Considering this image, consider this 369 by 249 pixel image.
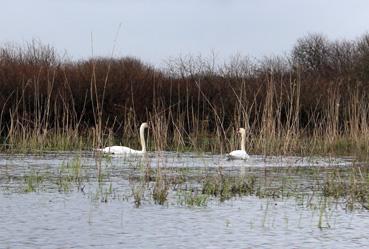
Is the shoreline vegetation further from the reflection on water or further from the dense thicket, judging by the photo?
the reflection on water

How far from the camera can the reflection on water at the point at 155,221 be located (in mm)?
7562

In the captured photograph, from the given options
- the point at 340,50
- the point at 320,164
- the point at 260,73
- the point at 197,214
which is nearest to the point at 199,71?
the point at 260,73

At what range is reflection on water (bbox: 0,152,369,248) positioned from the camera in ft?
24.8

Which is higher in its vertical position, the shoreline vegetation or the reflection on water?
the shoreline vegetation

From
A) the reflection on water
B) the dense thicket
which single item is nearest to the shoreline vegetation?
the dense thicket

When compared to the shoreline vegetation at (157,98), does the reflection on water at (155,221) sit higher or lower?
lower

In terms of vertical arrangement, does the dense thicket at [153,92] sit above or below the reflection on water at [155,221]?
above

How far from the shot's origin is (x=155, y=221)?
864cm

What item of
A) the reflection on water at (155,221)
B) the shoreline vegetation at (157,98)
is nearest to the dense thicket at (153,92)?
the shoreline vegetation at (157,98)

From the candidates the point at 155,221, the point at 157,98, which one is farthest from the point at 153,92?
the point at 155,221

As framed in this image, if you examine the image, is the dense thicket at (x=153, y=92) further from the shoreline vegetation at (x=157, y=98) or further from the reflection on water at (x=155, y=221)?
the reflection on water at (x=155, y=221)

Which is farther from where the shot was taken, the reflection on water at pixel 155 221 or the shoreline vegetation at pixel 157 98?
the shoreline vegetation at pixel 157 98

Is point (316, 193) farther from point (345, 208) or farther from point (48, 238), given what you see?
point (48, 238)

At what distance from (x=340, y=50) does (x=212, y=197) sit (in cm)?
4278
